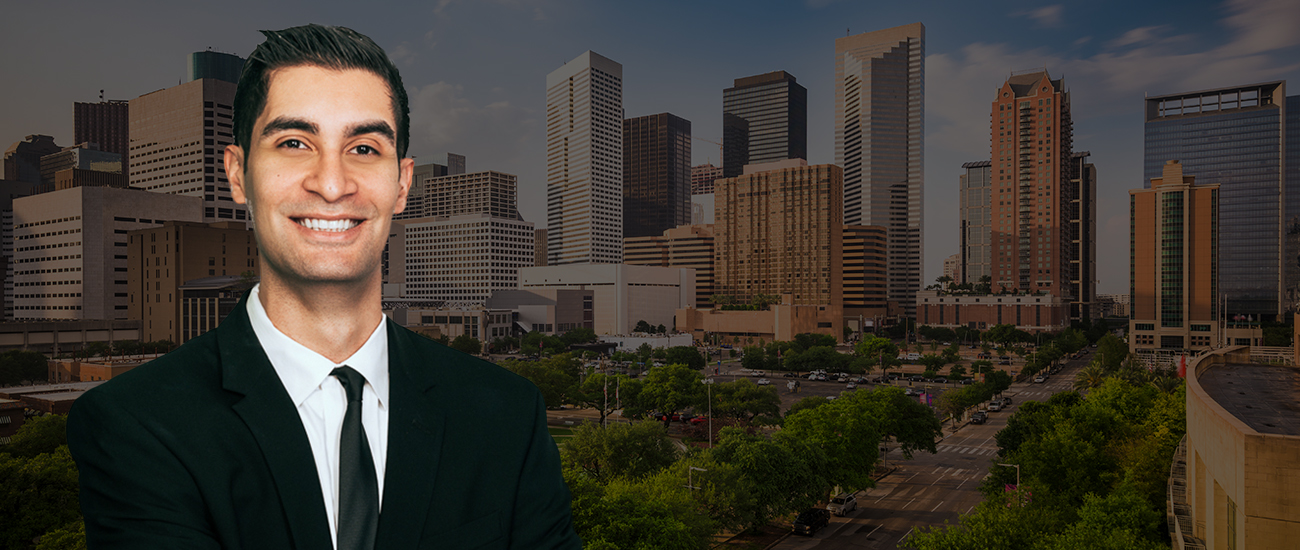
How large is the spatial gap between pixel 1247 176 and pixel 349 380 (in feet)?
717

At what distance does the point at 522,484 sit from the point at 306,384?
3.52 ft

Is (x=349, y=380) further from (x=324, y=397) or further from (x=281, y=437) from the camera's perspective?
(x=281, y=437)

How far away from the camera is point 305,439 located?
9.09ft

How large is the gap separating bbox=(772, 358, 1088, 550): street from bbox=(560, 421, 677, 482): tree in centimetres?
769

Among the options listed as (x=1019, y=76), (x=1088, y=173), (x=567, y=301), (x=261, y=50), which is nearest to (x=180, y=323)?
(x=567, y=301)

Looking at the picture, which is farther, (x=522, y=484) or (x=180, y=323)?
(x=180, y=323)

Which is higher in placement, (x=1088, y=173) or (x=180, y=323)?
(x=1088, y=173)

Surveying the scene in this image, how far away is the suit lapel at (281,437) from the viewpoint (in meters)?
2.65

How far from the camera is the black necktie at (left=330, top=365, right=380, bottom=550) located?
2814 mm

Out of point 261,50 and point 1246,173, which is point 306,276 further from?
point 1246,173

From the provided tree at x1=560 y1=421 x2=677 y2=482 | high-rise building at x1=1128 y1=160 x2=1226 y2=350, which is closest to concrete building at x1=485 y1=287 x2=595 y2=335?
high-rise building at x1=1128 y1=160 x2=1226 y2=350

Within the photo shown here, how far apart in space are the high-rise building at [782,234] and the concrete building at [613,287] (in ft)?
61.6

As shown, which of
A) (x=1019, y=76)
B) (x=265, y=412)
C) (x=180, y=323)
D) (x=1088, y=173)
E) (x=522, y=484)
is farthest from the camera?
(x=1088, y=173)

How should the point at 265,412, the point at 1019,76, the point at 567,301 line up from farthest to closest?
1. the point at 1019,76
2. the point at 567,301
3. the point at 265,412
